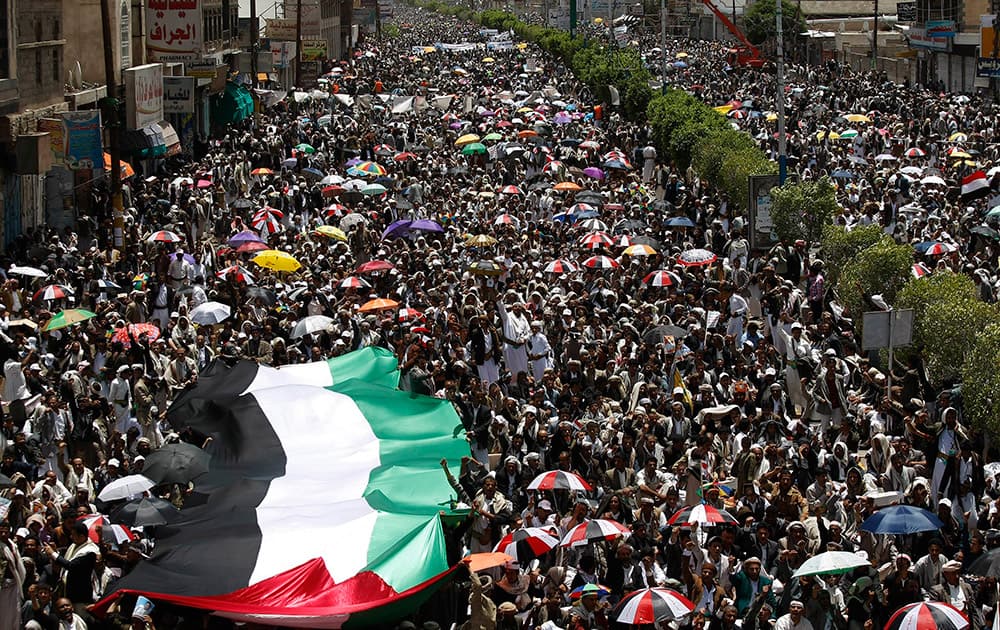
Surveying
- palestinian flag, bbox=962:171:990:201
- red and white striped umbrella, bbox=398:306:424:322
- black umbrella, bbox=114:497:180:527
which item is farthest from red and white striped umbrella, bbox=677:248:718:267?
black umbrella, bbox=114:497:180:527

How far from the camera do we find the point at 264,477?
573 inches

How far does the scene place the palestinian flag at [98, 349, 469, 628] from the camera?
462 inches

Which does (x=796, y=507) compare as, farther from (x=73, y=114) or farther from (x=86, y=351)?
(x=73, y=114)

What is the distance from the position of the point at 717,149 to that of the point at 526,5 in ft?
528

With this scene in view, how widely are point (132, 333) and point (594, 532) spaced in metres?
8.29

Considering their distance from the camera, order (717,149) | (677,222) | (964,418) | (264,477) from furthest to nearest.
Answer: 1. (717,149)
2. (677,222)
3. (964,418)
4. (264,477)

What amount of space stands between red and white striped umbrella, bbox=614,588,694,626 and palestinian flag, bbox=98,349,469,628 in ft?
5.44

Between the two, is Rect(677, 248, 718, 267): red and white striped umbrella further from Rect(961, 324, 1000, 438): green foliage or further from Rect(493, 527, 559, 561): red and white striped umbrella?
Rect(493, 527, 559, 561): red and white striped umbrella

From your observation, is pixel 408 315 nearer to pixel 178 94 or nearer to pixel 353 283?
pixel 353 283

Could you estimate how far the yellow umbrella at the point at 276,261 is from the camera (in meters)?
23.8

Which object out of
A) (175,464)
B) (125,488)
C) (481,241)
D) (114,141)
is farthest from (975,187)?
(125,488)

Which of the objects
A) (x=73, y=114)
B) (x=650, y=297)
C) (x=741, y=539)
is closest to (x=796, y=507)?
(x=741, y=539)

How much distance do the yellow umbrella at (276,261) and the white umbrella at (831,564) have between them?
1335 cm

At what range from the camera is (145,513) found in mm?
13164
